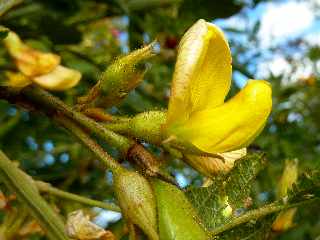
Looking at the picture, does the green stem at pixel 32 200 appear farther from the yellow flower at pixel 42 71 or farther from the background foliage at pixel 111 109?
the background foliage at pixel 111 109

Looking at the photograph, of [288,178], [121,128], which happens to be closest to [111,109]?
[288,178]

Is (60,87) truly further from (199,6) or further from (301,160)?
(301,160)

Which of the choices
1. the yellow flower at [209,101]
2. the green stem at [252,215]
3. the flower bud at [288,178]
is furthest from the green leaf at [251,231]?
the flower bud at [288,178]

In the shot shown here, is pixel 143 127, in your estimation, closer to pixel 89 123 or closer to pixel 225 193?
pixel 89 123

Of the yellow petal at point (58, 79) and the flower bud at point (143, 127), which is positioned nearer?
the flower bud at point (143, 127)

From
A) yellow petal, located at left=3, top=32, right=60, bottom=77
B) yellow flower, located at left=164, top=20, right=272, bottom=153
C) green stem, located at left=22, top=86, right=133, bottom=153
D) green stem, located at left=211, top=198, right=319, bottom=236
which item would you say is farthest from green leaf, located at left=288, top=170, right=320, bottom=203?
yellow petal, located at left=3, top=32, right=60, bottom=77
